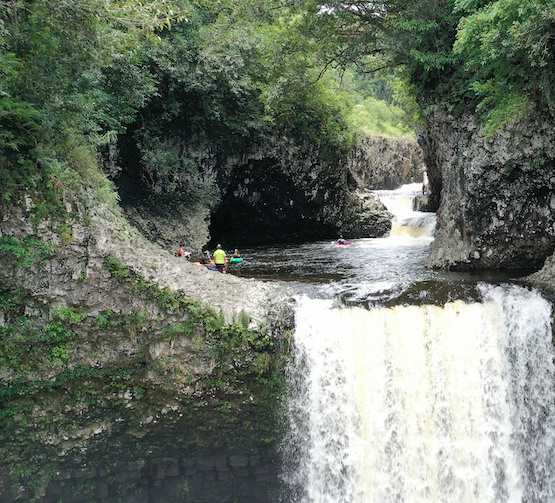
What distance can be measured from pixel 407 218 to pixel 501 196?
9.78 metres

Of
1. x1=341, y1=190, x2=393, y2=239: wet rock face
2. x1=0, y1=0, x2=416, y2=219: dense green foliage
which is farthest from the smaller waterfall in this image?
x1=0, y1=0, x2=416, y2=219: dense green foliage

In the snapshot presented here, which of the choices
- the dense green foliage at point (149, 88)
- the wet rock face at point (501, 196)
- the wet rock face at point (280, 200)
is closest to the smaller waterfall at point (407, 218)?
the wet rock face at point (280, 200)

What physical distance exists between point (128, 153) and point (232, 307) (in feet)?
30.1

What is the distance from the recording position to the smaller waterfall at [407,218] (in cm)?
1875

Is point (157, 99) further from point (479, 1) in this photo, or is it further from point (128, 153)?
point (479, 1)

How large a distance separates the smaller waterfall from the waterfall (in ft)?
34.1

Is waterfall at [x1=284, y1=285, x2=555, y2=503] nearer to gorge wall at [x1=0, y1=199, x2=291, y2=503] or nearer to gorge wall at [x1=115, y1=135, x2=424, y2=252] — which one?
gorge wall at [x1=0, y1=199, x2=291, y2=503]

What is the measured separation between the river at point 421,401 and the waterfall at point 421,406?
0.7 inches

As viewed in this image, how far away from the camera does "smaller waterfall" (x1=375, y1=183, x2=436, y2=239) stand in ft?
61.5

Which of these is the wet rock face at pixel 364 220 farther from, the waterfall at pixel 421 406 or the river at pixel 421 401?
the waterfall at pixel 421 406

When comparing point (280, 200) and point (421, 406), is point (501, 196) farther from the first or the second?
point (280, 200)

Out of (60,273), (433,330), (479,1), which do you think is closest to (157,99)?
(60,273)

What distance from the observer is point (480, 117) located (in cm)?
1093

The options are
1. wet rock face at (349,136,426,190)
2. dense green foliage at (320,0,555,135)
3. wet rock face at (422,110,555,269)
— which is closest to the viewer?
dense green foliage at (320,0,555,135)
